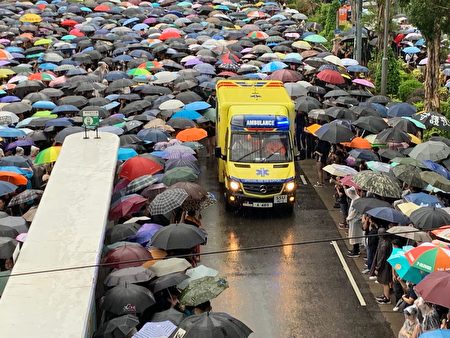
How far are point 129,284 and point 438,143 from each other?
1002 cm

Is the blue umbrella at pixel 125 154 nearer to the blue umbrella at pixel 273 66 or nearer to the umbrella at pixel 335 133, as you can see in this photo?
the umbrella at pixel 335 133

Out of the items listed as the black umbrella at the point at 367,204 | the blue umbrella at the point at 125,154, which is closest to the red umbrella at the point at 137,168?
the blue umbrella at the point at 125,154

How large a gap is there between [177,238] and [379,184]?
488 centimetres

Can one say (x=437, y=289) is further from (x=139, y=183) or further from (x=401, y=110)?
(x=401, y=110)

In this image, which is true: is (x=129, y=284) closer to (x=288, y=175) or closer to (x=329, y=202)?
(x=288, y=175)

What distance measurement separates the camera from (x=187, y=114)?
71.4ft

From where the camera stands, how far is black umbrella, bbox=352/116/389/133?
20219 millimetres

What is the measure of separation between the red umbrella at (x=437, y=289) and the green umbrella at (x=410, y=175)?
5.45 meters

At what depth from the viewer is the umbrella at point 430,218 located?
43.7 ft

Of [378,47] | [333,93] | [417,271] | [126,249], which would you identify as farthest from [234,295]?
[378,47]

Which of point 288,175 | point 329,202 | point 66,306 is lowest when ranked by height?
point 329,202

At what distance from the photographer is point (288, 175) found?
1834 cm

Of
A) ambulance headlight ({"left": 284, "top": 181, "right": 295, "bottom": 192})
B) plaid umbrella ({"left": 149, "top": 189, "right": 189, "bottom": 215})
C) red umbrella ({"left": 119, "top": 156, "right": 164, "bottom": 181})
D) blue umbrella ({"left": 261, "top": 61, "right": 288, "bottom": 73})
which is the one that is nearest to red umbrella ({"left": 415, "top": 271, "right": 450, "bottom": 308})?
plaid umbrella ({"left": 149, "top": 189, "right": 189, "bottom": 215})

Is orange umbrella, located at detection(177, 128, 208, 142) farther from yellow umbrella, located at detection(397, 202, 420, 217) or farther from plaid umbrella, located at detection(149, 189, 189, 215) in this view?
yellow umbrella, located at detection(397, 202, 420, 217)
